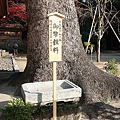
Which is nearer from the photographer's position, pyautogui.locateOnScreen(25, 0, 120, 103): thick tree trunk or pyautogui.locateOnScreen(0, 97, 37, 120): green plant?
pyautogui.locateOnScreen(0, 97, 37, 120): green plant

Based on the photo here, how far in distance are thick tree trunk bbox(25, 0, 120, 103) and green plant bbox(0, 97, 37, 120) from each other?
53.2 inches

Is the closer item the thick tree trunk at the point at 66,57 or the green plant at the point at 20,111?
the green plant at the point at 20,111

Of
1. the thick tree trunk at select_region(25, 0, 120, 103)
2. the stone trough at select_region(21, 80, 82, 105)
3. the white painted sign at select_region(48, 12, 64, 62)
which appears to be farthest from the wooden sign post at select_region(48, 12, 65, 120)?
the thick tree trunk at select_region(25, 0, 120, 103)

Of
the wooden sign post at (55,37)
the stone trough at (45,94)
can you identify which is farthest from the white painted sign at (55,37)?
the stone trough at (45,94)

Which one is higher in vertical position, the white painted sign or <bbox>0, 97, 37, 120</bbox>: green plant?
the white painted sign

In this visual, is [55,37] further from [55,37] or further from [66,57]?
[66,57]

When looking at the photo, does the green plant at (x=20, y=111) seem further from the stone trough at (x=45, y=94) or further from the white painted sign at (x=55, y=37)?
the white painted sign at (x=55, y=37)

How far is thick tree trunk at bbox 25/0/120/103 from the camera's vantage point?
4758 mm

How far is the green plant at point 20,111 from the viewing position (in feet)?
10.8

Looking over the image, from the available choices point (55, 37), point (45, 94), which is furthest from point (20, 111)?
point (55, 37)

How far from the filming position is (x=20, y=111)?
3.30m

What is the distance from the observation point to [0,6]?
7.12 m

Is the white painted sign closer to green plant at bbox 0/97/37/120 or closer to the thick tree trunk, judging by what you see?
green plant at bbox 0/97/37/120

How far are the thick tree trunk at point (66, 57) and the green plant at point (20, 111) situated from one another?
53.2 inches
